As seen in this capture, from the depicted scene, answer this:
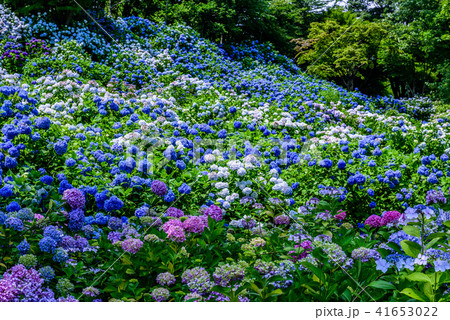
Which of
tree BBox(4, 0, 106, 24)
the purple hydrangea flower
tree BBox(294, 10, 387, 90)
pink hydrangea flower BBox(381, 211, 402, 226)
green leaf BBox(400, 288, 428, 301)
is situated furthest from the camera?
tree BBox(294, 10, 387, 90)

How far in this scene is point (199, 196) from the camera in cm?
319

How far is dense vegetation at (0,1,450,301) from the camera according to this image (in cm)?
157

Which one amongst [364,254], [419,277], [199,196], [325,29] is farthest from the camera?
[325,29]

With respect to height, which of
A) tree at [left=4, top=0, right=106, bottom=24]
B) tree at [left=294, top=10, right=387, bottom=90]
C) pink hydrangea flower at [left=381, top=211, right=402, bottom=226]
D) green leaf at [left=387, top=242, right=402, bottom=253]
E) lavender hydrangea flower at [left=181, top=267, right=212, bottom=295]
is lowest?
pink hydrangea flower at [left=381, top=211, right=402, bottom=226]

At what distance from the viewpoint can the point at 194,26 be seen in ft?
35.9

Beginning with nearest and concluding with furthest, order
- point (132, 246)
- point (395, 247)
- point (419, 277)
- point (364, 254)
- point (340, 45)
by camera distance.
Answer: point (419, 277)
point (395, 247)
point (364, 254)
point (132, 246)
point (340, 45)

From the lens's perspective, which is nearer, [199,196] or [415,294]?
[415,294]

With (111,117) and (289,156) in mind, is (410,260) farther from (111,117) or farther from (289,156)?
(111,117)

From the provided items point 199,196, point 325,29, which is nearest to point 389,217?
point 199,196

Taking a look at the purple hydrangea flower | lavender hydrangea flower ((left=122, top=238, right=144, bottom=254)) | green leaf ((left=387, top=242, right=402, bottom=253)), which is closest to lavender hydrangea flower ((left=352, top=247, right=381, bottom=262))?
green leaf ((left=387, top=242, right=402, bottom=253))

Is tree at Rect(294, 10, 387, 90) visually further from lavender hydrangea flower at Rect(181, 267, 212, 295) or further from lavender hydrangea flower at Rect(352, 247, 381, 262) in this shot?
lavender hydrangea flower at Rect(181, 267, 212, 295)

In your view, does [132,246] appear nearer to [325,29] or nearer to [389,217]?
[389,217]

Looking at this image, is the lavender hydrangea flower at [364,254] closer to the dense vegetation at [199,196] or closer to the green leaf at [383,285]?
the dense vegetation at [199,196]
